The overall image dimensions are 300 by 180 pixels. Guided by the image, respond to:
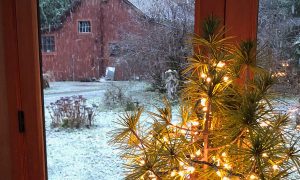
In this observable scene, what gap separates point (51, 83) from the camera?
1410mm

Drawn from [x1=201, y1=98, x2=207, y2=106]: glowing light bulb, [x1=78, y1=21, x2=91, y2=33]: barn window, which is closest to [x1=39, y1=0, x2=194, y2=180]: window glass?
[x1=78, y1=21, x2=91, y2=33]: barn window

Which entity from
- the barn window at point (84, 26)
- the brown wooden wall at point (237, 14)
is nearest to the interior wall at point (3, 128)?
the barn window at point (84, 26)

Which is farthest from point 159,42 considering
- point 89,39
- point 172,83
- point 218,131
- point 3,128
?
point 3,128

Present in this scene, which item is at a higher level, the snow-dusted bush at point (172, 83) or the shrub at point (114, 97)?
the snow-dusted bush at point (172, 83)

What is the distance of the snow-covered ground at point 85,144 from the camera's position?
1394mm

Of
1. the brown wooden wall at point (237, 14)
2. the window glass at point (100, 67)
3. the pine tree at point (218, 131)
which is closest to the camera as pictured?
the pine tree at point (218, 131)

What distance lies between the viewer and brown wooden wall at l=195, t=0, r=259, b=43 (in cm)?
120

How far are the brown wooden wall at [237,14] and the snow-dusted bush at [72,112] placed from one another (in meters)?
0.57

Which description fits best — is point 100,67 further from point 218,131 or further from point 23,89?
point 218,131

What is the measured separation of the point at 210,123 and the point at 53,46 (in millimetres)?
744

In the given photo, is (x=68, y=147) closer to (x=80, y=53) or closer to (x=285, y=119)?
(x=80, y=53)

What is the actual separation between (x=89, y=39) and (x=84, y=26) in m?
0.05

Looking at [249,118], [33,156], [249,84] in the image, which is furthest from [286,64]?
[33,156]

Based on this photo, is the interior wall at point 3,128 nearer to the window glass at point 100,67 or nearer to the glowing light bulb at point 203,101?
the window glass at point 100,67
